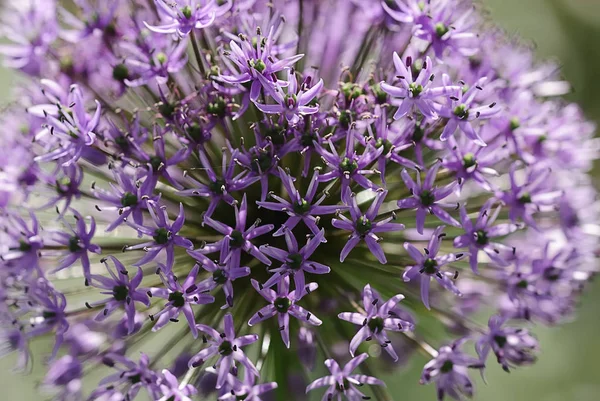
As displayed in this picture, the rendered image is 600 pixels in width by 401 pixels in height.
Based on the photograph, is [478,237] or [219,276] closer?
[219,276]

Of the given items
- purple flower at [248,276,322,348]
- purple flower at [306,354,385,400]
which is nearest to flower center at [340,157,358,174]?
purple flower at [248,276,322,348]

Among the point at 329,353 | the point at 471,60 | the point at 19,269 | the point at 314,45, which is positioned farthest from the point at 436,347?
the point at 19,269

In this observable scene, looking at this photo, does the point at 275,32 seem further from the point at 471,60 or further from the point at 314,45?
the point at 471,60

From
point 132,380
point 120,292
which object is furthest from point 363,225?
point 132,380

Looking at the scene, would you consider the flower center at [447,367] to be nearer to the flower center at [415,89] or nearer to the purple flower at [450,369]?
the purple flower at [450,369]

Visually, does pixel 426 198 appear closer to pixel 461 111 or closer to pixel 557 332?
pixel 461 111
